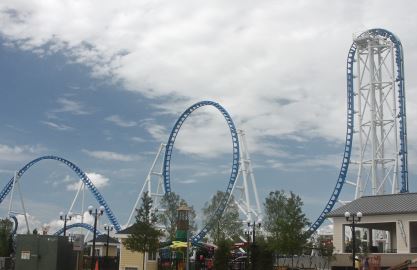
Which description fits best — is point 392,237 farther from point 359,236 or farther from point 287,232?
point 359,236

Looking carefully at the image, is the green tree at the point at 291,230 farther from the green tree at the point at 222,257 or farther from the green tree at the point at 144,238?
the green tree at the point at 144,238

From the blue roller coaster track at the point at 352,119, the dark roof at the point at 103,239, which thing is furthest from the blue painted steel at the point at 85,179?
the blue roller coaster track at the point at 352,119

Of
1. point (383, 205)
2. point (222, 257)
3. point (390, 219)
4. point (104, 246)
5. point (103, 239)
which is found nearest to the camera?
point (222, 257)

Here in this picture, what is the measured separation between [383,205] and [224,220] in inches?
803

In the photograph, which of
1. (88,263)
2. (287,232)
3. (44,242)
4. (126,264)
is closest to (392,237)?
(287,232)

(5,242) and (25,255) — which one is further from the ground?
(5,242)

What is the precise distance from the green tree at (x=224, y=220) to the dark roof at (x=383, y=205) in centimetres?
1448

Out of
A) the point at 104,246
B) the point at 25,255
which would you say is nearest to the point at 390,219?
the point at 25,255

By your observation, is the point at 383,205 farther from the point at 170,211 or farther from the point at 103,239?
the point at 103,239

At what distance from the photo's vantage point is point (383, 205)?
3584cm

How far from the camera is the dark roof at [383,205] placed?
1346 inches

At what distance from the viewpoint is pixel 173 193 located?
5806cm

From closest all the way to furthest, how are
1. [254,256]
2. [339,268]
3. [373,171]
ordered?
1. [254,256]
2. [339,268]
3. [373,171]

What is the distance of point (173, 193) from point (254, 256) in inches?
1063
